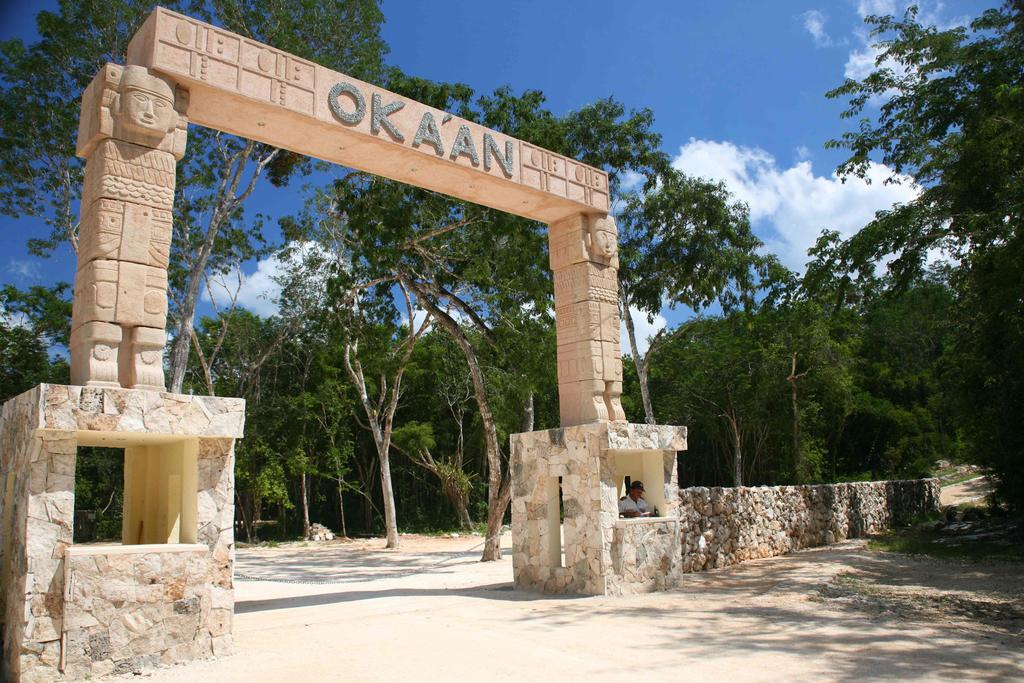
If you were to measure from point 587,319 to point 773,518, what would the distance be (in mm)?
5905

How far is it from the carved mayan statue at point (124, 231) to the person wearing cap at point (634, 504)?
5.27 m

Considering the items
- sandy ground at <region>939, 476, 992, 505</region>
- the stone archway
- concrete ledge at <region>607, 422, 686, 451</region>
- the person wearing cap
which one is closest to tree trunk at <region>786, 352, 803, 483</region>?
sandy ground at <region>939, 476, 992, 505</region>

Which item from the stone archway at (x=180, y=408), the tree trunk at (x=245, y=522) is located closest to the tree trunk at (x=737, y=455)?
the tree trunk at (x=245, y=522)

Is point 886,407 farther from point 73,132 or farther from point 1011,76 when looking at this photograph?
point 73,132

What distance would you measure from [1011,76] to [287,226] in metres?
17.4

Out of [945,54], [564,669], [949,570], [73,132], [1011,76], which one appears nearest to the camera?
[564,669]

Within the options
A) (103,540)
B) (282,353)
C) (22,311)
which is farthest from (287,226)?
(103,540)

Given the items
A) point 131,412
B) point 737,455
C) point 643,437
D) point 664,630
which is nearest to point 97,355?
point 131,412

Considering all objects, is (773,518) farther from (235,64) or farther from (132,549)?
(235,64)

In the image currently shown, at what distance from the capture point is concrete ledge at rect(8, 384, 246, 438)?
4879 mm

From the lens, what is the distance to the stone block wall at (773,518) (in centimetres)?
1033

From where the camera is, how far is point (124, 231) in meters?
5.56

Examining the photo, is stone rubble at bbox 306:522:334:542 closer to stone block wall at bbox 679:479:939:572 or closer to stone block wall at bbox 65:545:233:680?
stone block wall at bbox 679:479:939:572

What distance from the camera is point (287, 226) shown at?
70.6 feet
